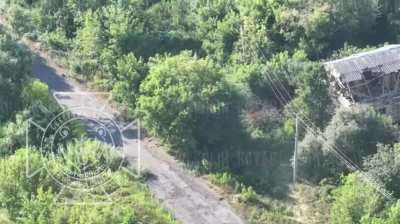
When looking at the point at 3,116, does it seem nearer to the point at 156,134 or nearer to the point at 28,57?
the point at 28,57

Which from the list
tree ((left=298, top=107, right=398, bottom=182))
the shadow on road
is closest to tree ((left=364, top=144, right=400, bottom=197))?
tree ((left=298, top=107, right=398, bottom=182))

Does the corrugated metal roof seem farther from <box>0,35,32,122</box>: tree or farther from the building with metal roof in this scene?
<box>0,35,32,122</box>: tree

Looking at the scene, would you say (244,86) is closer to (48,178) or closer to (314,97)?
(314,97)

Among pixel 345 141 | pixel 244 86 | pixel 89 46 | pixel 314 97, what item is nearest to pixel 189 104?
pixel 244 86

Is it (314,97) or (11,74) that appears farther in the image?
(11,74)

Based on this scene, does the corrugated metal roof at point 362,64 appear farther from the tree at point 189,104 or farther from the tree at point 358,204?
the tree at point 358,204

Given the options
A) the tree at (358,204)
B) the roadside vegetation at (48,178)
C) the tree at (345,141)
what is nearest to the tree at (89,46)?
the roadside vegetation at (48,178)

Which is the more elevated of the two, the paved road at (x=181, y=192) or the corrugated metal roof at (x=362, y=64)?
the corrugated metal roof at (x=362, y=64)
